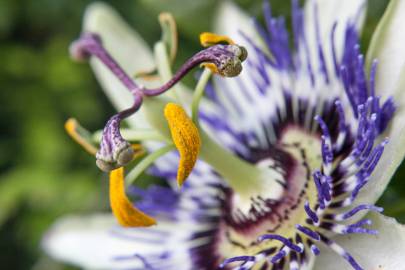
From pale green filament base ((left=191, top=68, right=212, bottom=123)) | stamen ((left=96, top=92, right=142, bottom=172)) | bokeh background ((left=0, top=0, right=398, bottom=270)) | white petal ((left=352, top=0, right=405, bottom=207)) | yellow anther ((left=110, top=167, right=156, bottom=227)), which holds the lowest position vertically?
white petal ((left=352, top=0, right=405, bottom=207))

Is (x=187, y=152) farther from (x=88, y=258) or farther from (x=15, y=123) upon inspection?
(x=15, y=123)

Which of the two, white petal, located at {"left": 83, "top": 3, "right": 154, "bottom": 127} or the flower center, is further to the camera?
white petal, located at {"left": 83, "top": 3, "right": 154, "bottom": 127}

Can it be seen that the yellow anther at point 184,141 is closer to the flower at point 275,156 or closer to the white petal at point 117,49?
the flower at point 275,156

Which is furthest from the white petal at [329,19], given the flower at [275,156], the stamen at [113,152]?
the stamen at [113,152]

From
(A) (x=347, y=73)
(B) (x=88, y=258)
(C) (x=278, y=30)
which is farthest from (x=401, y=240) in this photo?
(B) (x=88, y=258)

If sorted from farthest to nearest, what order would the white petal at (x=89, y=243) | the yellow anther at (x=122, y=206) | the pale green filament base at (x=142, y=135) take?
the white petal at (x=89, y=243) → the pale green filament base at (x=142, y=135) → the yellow anther at (x=122, y=206)

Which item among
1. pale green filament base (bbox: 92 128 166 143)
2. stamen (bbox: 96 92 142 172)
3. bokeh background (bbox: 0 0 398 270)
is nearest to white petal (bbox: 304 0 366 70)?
pale green filament base (bbox: 92 128 166 143)

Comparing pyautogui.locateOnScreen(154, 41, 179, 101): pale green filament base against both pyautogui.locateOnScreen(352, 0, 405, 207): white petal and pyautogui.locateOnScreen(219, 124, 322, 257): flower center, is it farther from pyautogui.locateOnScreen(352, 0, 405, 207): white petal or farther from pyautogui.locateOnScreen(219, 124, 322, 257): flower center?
pyautogui.locateOnScreen(352, 0, 405, 207): white petal

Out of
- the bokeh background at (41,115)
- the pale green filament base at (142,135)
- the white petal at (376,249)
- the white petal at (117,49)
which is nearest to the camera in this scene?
the white petal at (376,249)
